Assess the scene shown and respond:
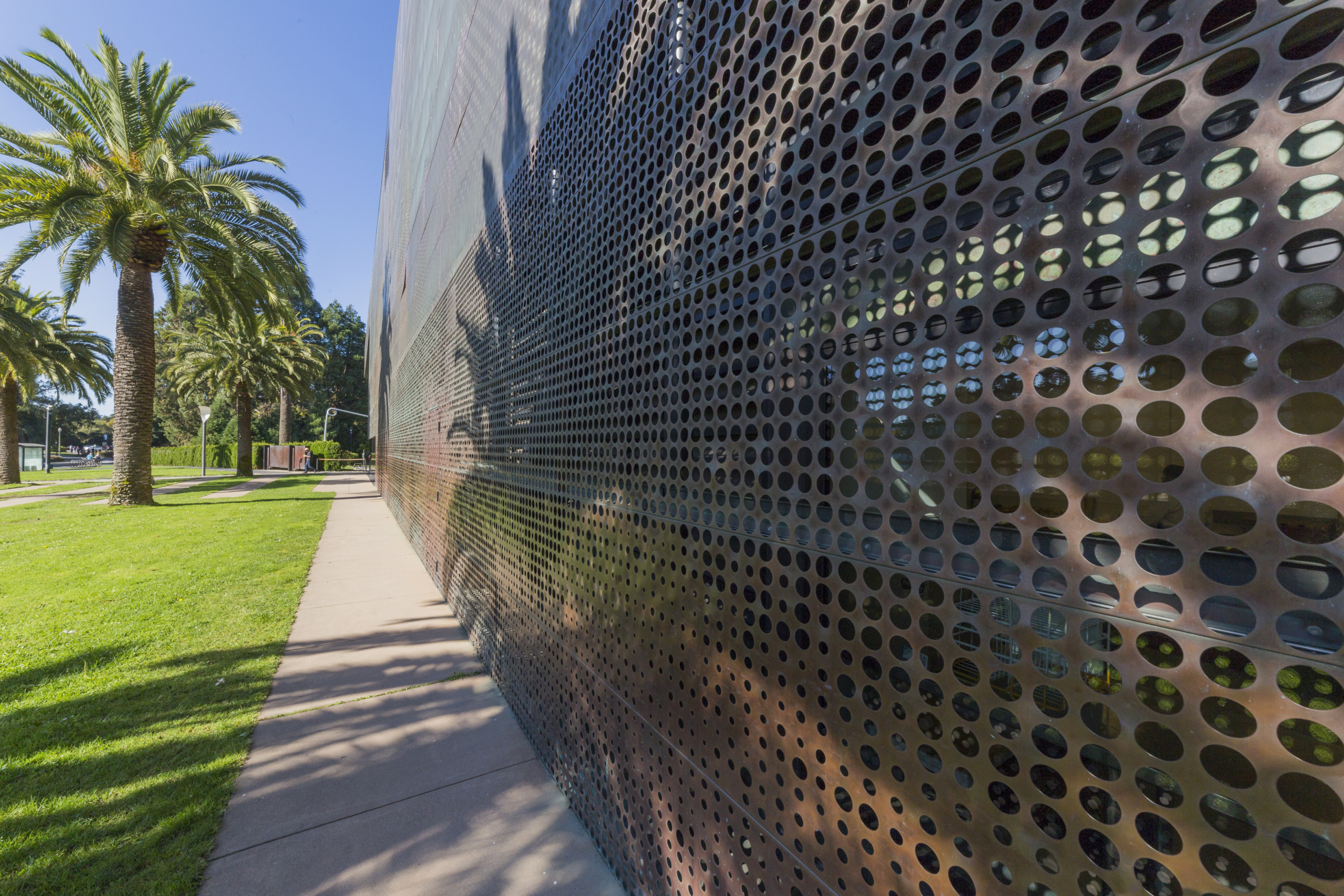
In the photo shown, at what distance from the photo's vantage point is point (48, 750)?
3.41 metres

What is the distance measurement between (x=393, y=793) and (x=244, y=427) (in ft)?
115

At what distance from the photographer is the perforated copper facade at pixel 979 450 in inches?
29.1

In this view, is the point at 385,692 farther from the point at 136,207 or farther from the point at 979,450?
the point at 136,207

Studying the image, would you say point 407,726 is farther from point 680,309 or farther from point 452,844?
point 680,309

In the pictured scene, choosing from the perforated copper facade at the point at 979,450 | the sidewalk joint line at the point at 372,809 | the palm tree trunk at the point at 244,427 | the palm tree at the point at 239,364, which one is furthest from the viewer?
the palm tree trunk at the point at 244,427

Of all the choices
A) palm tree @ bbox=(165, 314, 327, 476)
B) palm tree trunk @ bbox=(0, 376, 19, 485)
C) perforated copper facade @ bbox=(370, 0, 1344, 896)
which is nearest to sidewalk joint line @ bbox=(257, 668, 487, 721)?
perforated copper facade @ bbox=(370, 0, 1344, 896)

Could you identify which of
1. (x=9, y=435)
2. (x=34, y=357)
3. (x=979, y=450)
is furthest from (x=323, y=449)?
(x=979, y=450)

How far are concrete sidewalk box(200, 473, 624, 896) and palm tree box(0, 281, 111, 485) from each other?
22374 millimetres

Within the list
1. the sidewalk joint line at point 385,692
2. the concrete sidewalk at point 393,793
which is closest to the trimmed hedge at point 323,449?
the concrete sidewalk at point 393,793

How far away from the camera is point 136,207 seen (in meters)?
12.9

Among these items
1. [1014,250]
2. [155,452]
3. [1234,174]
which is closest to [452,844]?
[1014,250]

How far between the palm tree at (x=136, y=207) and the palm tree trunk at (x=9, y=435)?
15.7 m

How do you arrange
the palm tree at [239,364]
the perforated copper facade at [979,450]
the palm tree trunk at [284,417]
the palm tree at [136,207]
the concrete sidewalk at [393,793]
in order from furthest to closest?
the palm tree trunk at [284,417] → the palm tree at [239,364] → the palm tree at [136,207] → the concrete sidewalk at [393,793] → the perforated copper facade at [979,450]

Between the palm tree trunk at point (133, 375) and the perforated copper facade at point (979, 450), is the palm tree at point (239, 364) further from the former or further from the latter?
the perforated copper facade at point (979, 450)
